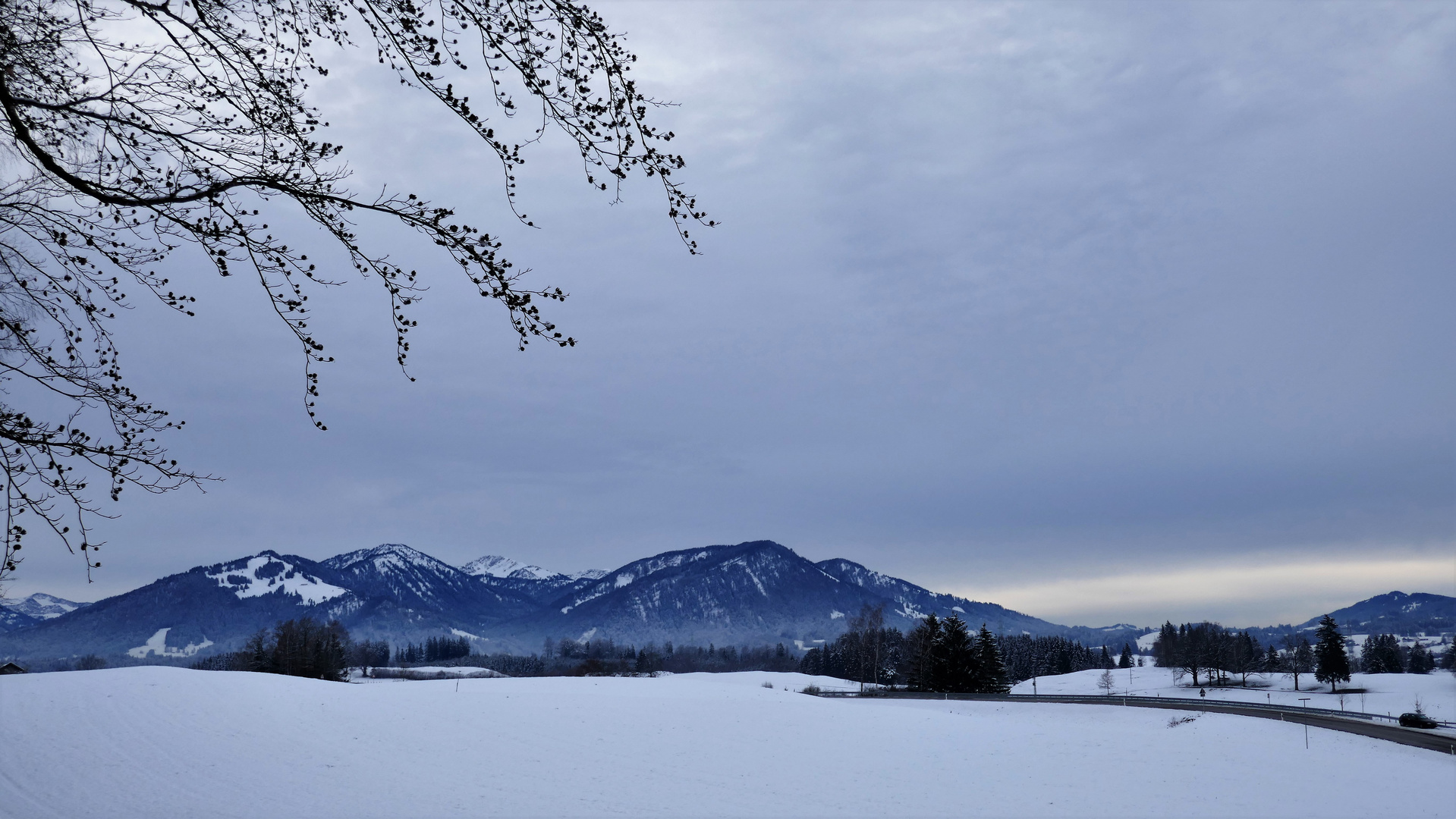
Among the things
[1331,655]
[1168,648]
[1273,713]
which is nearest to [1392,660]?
[1168,648]

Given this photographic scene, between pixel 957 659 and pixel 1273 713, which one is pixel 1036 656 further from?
pixel 1273 713

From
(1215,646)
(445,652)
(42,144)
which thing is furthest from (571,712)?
(445,652)

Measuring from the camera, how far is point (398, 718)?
1275 inches

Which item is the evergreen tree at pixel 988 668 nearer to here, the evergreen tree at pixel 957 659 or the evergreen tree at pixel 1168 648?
the evergreen tree at pixel 957 659

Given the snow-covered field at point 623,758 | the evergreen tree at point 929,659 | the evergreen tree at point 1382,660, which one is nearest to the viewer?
the snow-covered field at point 623,758

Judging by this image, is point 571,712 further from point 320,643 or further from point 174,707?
point 320,643

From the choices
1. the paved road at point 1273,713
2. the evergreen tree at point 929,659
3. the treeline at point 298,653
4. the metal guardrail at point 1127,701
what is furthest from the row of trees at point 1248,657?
the treeline at point 298,653

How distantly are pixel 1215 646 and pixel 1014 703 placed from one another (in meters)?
60.3

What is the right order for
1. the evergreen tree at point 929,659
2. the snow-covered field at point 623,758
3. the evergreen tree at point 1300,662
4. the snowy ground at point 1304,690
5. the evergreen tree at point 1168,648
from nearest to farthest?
1. the snow-covered field at point 623,758
2. the evergreen tree at point 929,659
3. the snowy ground at point 1304,690
4. the evergreen tree at point 1300,662
5. the evergreen tree at point 1168,648

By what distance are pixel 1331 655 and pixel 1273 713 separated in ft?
155

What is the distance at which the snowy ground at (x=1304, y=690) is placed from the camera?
2467 inches

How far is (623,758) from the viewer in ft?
87.9

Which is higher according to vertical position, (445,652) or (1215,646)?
(1215,646)

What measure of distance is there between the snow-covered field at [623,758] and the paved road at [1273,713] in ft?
9.23
